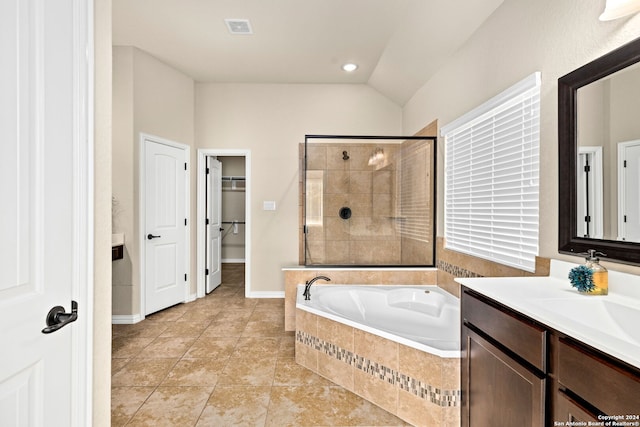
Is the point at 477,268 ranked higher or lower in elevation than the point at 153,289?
higher

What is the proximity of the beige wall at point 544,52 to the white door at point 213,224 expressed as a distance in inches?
132

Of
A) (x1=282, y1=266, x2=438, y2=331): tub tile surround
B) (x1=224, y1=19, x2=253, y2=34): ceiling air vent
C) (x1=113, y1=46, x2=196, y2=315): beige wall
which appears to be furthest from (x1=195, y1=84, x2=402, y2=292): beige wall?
(x1=224, y1=19, x2=253, y2=34): ceiling air vent

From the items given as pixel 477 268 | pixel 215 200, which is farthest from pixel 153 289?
pixel 477 268

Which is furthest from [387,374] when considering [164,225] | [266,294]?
[164,225]

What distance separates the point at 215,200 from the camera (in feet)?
16.2

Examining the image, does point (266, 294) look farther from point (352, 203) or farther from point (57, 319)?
point (57, 319)

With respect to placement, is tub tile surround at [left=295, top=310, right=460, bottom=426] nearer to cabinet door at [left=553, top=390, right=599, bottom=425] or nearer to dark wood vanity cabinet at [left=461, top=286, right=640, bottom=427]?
dark wood vanity cabinet at [left=461, top=286, right=640, bottom=427]

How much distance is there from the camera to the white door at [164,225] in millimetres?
3686

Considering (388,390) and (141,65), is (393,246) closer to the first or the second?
(388,390)

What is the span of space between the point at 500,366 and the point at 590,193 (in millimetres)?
868

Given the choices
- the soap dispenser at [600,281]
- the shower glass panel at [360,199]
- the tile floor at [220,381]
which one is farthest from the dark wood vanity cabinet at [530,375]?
the shower glass panel at [360,199]

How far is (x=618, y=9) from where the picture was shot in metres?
1.27

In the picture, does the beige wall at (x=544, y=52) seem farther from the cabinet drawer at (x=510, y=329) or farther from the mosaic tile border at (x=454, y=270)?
the mosaic tile border at (x=454, y=270)

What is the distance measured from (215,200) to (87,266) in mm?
3889
